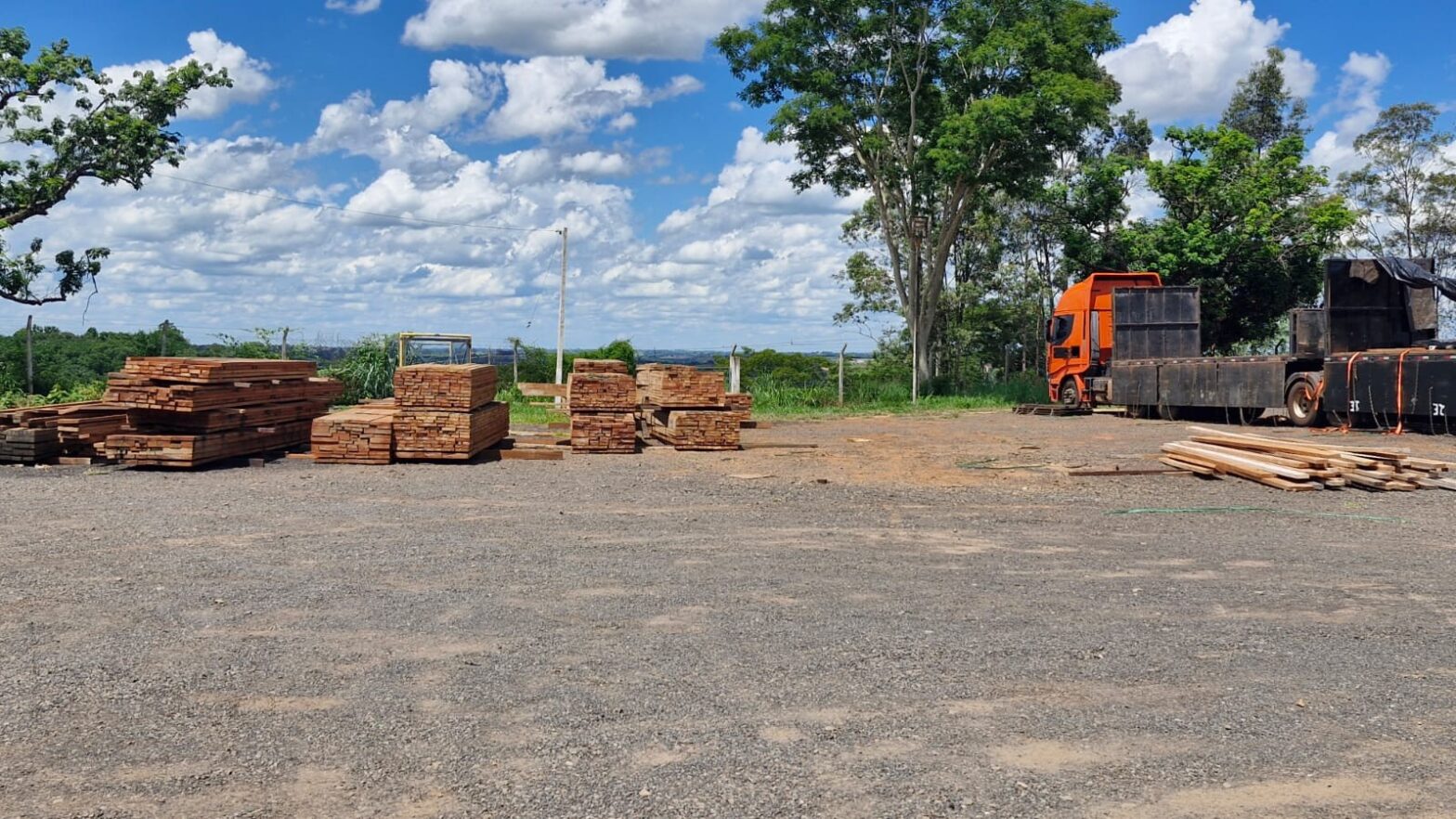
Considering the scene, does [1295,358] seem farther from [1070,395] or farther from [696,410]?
[696,410]

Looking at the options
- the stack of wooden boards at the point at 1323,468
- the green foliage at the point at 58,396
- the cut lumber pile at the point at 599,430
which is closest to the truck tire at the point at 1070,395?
the stack of wooden boards at the point at 1323,468

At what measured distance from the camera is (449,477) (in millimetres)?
14227

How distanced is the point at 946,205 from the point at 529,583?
28.0 meters

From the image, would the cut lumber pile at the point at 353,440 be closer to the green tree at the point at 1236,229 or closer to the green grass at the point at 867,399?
the green grass at the point at 867,399

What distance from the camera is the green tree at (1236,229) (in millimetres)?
32094

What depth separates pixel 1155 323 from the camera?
2686 centimetres

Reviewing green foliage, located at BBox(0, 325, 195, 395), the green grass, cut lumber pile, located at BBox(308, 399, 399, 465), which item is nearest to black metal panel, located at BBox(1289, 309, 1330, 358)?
the green grass

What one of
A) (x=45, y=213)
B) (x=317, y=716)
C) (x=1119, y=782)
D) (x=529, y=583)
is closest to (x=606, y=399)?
(x=529, y=583)

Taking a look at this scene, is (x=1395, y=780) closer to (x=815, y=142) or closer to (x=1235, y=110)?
(x=815, y=142)

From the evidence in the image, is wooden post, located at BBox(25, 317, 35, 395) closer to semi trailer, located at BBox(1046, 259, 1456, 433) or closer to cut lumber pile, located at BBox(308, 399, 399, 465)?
cut lumber pile, located at BBox(308, 399, 399, 465)

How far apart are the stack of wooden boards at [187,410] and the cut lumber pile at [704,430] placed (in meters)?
5.99

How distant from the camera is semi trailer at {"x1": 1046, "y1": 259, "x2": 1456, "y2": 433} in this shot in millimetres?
19703

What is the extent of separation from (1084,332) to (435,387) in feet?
60.1

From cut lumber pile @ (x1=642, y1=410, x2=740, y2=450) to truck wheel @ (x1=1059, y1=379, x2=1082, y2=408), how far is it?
13.6 m
